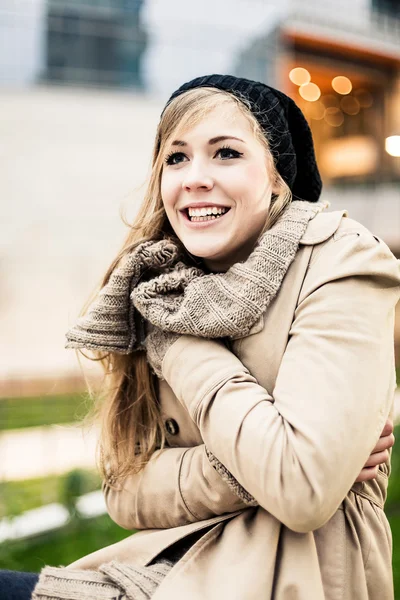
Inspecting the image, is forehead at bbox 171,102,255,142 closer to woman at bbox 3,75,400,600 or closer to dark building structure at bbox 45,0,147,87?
woman at bbox 3,75,400,600

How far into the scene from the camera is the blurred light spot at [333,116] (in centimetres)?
2216

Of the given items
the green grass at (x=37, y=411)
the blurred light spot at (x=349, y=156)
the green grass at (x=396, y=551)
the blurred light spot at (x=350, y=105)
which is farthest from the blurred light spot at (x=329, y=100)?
the green grass at (x=396, y=551)

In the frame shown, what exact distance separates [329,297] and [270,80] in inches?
692

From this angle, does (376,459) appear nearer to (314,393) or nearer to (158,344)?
(314,393)

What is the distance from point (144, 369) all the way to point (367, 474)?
2.31 ft

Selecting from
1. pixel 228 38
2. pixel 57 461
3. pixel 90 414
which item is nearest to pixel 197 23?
pixel 228 38

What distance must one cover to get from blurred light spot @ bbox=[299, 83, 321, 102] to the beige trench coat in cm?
1984

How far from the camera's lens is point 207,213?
5.70ft

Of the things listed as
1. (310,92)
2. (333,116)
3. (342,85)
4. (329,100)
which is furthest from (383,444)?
(333,116)

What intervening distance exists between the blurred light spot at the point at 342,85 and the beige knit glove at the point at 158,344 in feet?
65.7

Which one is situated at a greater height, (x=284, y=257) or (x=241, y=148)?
(x=241, y=148)

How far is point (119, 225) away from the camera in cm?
1770

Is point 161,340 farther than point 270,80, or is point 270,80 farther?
point 270,80

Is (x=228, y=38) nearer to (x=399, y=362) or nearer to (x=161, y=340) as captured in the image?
(x=399, y=362)
